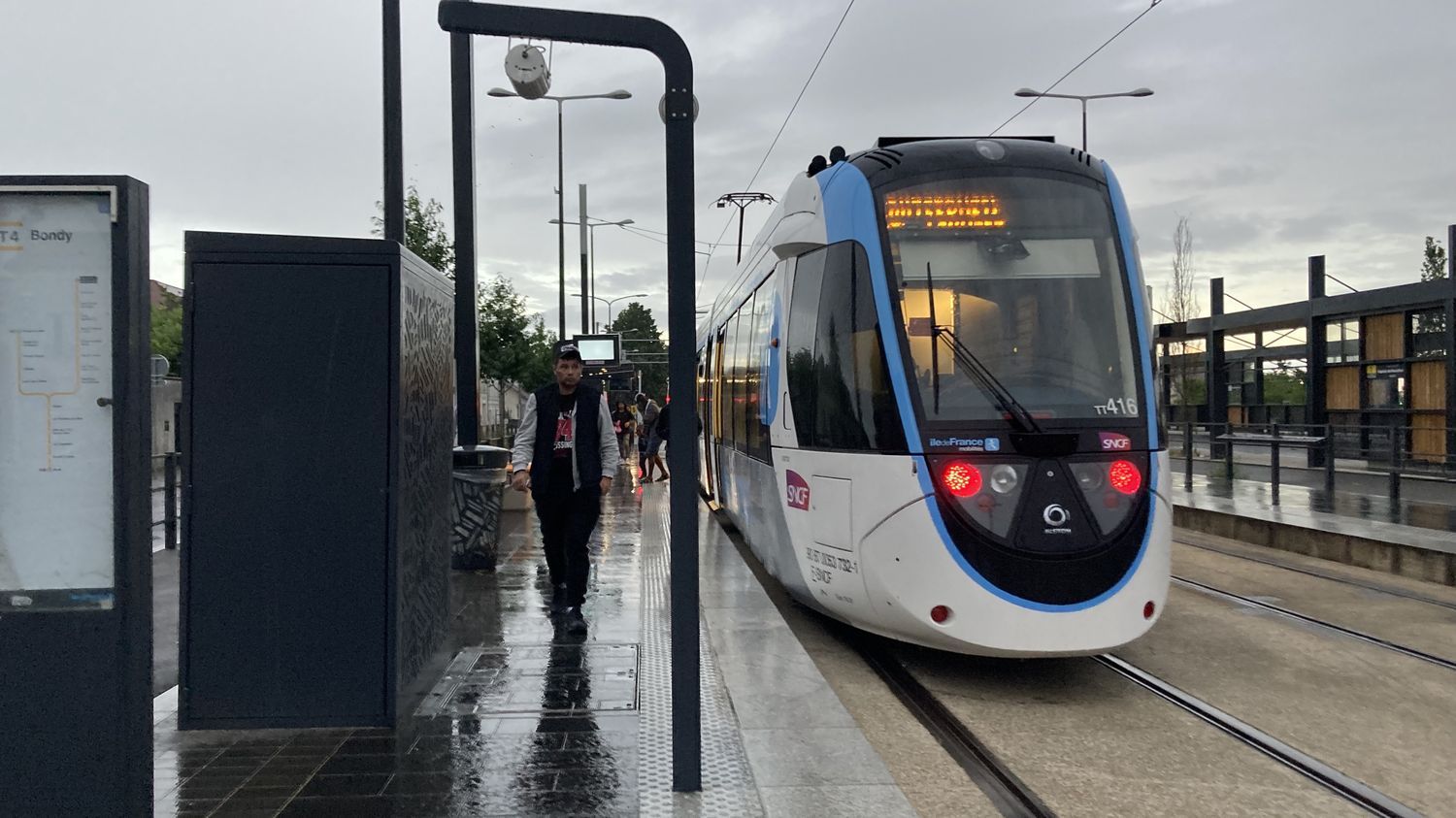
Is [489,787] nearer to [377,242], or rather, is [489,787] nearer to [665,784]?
[665,784]

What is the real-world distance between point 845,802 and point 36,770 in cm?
261

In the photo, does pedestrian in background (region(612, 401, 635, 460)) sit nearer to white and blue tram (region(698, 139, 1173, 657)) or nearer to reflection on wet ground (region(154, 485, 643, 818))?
white and blue tram (region(698, 139, 1173, 657))

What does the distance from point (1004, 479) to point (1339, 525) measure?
833 centimetres

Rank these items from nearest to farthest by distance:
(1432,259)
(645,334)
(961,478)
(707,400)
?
(961,478)
(707,400)
(1432,259)
(645,334)

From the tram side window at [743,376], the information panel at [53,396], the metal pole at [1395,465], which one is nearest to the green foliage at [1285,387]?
the metal pole at [1395,465]

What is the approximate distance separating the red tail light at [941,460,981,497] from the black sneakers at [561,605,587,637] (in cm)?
251

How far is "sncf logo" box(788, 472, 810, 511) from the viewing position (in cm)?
718

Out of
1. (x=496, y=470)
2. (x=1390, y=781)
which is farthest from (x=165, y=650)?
(x=1390, y=781)

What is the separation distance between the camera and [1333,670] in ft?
22.8

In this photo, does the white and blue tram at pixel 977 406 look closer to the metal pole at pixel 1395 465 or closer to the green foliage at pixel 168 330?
the metal pole at pixel 1395 465

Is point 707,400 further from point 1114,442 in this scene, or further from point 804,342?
point 1114,442

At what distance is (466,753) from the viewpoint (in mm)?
4699

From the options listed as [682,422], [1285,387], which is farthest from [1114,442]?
[1285,387]

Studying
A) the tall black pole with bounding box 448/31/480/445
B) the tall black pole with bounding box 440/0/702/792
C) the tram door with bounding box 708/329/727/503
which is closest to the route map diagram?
the tall black pole with bounding box 440/0/702/792
